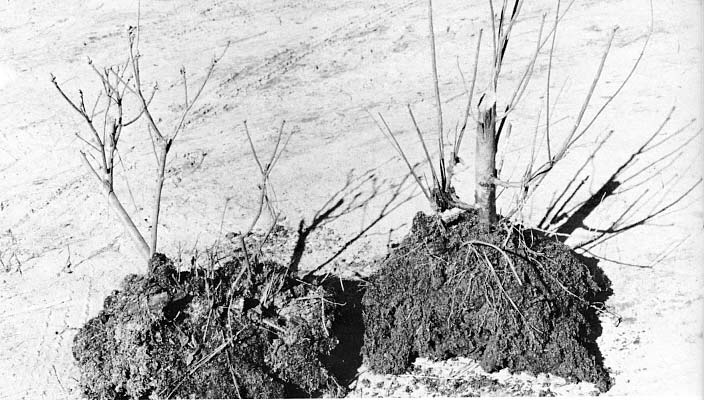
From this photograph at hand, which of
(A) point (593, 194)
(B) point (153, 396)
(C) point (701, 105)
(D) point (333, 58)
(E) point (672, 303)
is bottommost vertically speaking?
(B) point (153, 396)

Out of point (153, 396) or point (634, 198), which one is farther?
point (634, 198)

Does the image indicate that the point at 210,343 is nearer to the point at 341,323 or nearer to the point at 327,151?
the point at 341,323

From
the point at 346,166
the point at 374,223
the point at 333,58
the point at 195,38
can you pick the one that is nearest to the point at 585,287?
the point at 374,223

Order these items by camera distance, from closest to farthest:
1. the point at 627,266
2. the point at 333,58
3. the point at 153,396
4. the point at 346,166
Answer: the point at 153,396
the point at 627,266
the point at 346,166
the point at 333,58

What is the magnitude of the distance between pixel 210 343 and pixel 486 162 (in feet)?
4.98

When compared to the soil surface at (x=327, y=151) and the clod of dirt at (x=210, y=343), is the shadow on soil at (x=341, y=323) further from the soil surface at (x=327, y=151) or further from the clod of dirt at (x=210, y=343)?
the soil surface at (x=327, y=151)

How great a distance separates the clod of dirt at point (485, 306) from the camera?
12.1 feet

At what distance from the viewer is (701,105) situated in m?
5.34

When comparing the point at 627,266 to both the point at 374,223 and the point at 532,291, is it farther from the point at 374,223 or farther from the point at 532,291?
the point at 374,223

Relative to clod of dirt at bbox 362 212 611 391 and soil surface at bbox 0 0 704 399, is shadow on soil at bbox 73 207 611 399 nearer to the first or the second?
clod of dirt at bbox 362 212 611 391

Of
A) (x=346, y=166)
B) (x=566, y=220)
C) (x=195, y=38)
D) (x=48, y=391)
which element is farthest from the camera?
(x=195, y=38)

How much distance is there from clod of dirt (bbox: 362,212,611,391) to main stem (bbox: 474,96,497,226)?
0.32 feet

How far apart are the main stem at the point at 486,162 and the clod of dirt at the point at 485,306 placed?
0.10 metres

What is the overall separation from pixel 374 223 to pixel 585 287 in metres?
1.33
